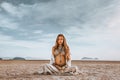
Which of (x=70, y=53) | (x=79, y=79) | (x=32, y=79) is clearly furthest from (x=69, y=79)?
(x=70, y=53)

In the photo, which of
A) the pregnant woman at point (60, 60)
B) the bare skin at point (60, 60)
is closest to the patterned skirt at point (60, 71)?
the pregnant woman at point (60, 60)

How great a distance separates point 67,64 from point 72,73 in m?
0.47

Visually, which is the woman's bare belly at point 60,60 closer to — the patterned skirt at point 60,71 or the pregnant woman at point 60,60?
the pregnant woman at point 60,60

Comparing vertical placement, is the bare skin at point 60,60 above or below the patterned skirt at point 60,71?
above

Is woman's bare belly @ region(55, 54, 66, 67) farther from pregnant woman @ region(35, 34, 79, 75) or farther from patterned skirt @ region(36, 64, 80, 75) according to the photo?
patterned skirt @ region(36, 64, 80, 75)

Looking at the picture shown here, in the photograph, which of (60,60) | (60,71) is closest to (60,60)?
(60,60)

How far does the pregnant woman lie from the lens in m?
10.1

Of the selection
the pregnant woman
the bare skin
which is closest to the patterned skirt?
the pregnant woman

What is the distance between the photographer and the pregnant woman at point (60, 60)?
33.3 ft

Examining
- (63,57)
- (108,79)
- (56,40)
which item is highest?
(56,40)

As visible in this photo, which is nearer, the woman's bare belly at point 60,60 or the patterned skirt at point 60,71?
the patterned skirt at point 60,71

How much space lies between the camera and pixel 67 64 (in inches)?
402

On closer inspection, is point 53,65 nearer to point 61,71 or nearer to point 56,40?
point 61,71

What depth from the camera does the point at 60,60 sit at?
33.7ft
